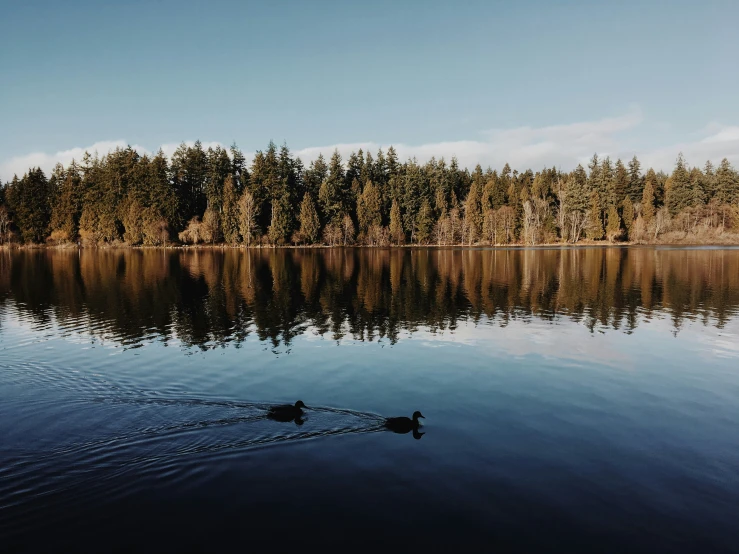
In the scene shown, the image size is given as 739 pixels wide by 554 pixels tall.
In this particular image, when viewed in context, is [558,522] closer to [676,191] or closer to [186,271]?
[186,271]

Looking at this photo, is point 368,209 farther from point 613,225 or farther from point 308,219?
point 613,225

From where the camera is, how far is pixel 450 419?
45.0 ft

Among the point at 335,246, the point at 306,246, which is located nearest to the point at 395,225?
the point at 335,246

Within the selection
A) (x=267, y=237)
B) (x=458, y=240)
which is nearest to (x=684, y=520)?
(x=267, y=237)

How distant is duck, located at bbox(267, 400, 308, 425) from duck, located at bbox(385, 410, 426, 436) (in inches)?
98.5

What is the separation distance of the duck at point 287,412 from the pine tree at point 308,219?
10644cm

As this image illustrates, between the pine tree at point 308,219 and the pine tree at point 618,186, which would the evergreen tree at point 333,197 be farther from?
the pine tree at point 618,186

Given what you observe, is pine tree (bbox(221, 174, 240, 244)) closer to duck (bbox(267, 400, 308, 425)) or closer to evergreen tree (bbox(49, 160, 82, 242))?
evergreen tree (bbox(49, 160, 82, 242))

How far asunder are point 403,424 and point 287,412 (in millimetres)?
3275

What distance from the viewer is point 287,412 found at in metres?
13.4

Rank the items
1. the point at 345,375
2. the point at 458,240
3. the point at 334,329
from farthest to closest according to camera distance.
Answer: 1. the point at 458,240
2. the point at 334,329
3. the point at 345,375

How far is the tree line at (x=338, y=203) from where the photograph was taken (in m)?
114

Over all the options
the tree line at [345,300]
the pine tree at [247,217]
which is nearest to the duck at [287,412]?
the tree line at [345,300]

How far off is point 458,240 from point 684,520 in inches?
5042
